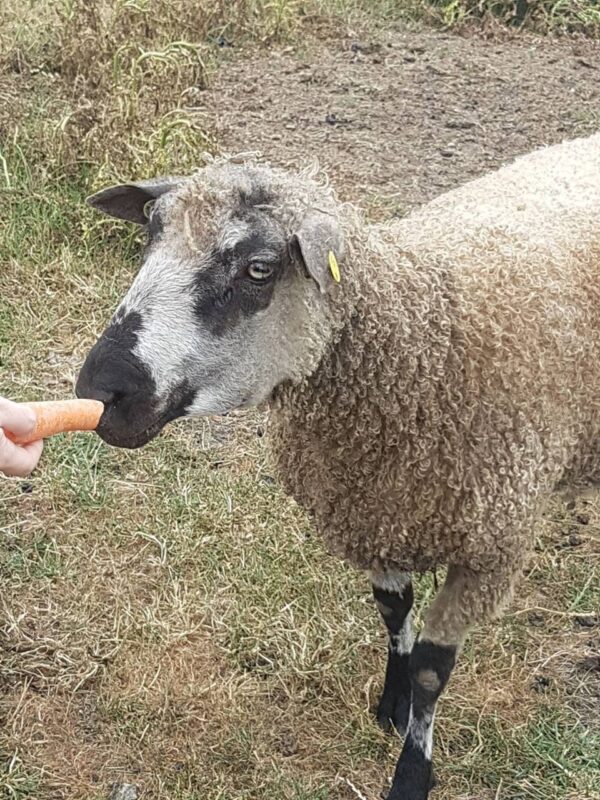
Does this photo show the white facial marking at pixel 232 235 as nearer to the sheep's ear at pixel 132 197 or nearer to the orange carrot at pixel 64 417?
the sheep's ear at pixel 132 197

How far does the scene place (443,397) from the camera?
271 centimetres

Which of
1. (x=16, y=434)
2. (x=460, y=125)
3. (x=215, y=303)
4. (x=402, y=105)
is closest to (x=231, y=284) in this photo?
(x=215, y=303)

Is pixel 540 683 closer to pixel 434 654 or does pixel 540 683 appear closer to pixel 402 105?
pixel 434 654

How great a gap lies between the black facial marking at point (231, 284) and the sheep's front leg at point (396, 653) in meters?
1.23

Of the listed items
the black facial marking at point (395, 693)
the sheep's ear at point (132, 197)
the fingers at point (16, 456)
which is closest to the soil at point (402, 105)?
the black facial marking at point (395, 693)

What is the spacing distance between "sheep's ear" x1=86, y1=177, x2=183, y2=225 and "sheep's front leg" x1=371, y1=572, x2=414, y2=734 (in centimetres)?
138

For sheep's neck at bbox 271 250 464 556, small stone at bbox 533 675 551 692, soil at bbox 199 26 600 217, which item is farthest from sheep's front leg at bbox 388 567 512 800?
soil at bbox 199 26 600 217

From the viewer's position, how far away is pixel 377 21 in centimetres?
823

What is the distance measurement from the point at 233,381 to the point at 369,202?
3.67m

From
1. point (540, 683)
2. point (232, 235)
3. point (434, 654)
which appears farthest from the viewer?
point (540, 683)

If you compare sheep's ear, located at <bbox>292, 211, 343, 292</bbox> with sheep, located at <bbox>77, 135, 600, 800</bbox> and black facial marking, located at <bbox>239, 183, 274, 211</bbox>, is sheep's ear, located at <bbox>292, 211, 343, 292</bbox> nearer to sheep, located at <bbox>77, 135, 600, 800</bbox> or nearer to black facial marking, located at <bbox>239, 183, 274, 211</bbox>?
sheep, located at <bbox>77, 135, 600, 800</bbox>

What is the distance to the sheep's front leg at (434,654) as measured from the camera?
Result: 2885 mm

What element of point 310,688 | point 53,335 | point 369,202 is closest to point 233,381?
point 310,688

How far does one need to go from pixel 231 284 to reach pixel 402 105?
5024 millimetres
